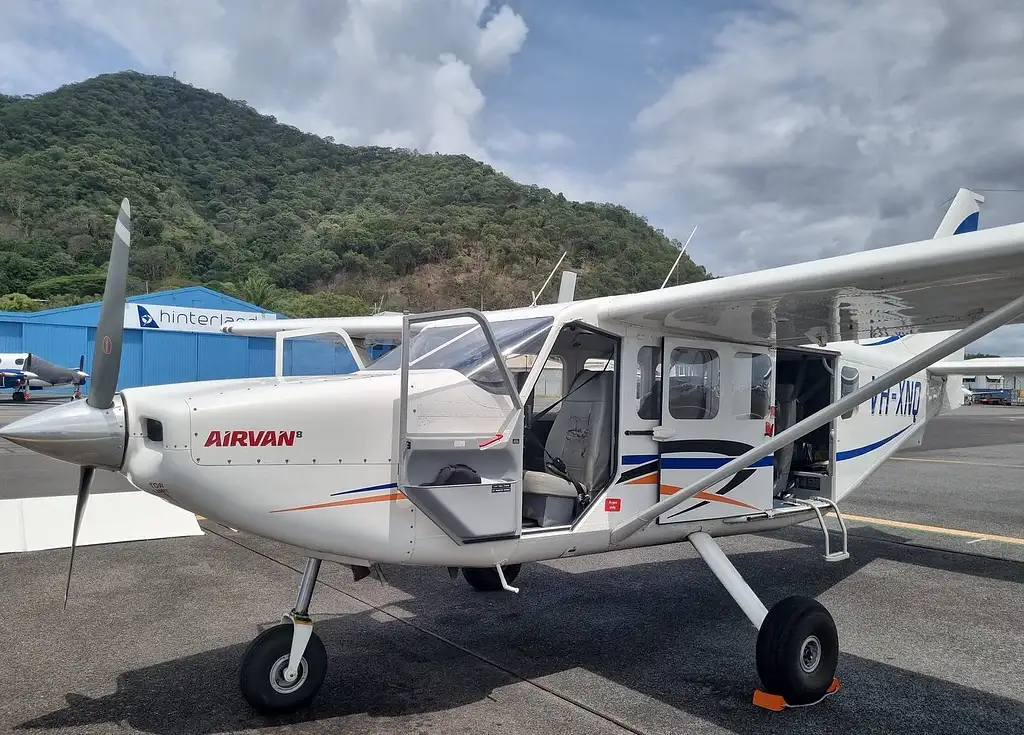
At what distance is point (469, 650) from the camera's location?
190 inches

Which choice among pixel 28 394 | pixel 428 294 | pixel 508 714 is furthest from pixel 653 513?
pixel 428 294

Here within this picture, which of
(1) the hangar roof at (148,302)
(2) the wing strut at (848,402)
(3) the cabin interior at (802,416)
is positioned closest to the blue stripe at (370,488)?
(2) the wing strut at (848,402)

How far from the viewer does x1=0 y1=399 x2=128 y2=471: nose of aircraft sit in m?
3.24

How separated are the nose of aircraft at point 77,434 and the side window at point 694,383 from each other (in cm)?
325

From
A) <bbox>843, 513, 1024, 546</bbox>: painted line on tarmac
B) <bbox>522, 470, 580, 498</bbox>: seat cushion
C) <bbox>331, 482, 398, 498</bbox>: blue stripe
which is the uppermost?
<bbox>331, 482, 398, 498</bbox>: blue stripe

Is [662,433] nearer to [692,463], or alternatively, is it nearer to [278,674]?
[692,463]

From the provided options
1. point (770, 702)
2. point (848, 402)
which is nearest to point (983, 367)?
point (848, 402)

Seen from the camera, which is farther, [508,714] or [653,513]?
[653,513]

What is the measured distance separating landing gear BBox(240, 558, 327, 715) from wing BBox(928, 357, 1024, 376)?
6.58 metres

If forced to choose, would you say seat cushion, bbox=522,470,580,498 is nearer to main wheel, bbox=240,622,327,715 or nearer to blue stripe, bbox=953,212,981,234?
main wheel, bbox=240,622,327,715

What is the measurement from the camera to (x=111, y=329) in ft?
11.6

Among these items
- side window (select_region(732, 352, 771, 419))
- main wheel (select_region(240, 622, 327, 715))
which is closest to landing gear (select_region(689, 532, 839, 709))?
side window (select_region(732, 352, 771, 419))

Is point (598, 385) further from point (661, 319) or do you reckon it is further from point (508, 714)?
point (508, 714)

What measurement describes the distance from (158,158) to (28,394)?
65.2 meters
